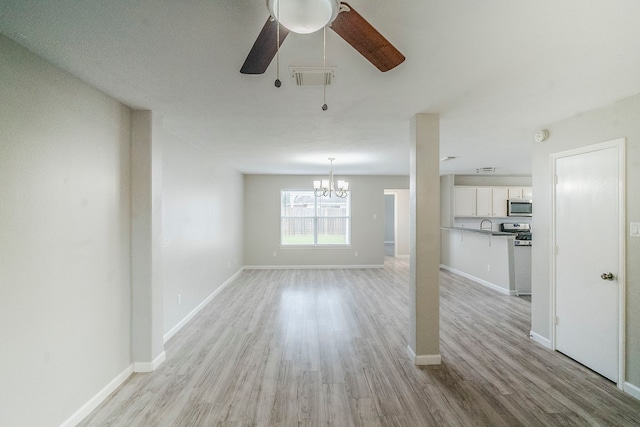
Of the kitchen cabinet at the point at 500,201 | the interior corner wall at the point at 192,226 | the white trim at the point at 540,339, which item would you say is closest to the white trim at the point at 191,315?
the interior corner wall at the point at 192,226

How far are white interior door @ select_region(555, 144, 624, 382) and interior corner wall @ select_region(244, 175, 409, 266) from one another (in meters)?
4.38

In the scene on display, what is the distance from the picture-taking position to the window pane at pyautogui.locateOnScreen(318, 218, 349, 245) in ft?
23.7

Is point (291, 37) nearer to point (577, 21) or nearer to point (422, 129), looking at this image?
point (577, 21)

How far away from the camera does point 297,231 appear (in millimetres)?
7203

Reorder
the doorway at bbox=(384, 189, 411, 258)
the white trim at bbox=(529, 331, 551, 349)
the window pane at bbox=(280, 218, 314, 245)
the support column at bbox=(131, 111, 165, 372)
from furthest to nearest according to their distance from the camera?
the doorway at bbox=(384, 189, 411, 258)
the window pane at bbox=(280, 218, 314, 245)
the white trim at bbox=(529, 331, 551, 349)
the support column at bbox=(131, 111, 165, 372)

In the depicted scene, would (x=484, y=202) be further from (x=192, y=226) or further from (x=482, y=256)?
(x=192, y=226)

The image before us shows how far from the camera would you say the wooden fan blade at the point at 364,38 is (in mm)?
983

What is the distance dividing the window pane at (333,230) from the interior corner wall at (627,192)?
446 centimetres

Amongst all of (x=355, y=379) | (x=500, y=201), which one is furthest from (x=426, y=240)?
(x=500, y=201)

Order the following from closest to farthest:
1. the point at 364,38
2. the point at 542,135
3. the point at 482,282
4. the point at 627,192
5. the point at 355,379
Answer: the point at 364,38
the point at 627,192
the point at 355,379
the point at 542,135
the point at 482,282

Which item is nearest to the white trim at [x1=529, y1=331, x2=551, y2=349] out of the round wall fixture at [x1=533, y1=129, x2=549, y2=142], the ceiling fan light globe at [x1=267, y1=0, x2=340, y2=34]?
the round wall fixture at [x1=533, y1=129, x2=549, y2=142]

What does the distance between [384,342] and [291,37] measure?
3.04 metres

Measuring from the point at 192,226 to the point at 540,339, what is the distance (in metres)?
4.48

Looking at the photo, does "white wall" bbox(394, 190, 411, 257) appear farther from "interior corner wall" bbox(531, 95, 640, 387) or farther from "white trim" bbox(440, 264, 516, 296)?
"interior corner wall" bbox(531, 95, 640, 387)
